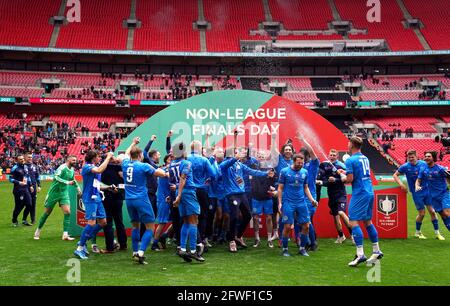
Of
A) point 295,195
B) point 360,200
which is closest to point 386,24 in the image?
point 295,195

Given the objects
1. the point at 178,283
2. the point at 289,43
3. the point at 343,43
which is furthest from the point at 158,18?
the point at 178,283

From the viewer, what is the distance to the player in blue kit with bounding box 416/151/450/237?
34.8 feet

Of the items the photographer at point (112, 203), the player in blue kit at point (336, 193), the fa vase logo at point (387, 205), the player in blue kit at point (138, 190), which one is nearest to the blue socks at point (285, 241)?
the player in blue kit at point (336, 193)

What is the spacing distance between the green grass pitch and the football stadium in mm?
61

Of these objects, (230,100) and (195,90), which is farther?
(195,90)

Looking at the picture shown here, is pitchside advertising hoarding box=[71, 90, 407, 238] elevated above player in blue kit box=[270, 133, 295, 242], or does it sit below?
above

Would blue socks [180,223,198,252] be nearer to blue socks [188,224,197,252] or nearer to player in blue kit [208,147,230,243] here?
blue socks [188,224,197,252]

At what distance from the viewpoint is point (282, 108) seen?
1209 centimetres

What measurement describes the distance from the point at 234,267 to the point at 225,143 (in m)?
4.94

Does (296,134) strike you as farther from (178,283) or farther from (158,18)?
(158,18)

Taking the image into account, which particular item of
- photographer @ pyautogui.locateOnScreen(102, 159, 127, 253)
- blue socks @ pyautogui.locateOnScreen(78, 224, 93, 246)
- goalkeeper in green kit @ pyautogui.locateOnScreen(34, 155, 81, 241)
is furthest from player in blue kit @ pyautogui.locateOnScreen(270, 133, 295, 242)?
goalkeeper in green kit @ pyautogui.locateOnScreen(34, 155, 81, 241)
